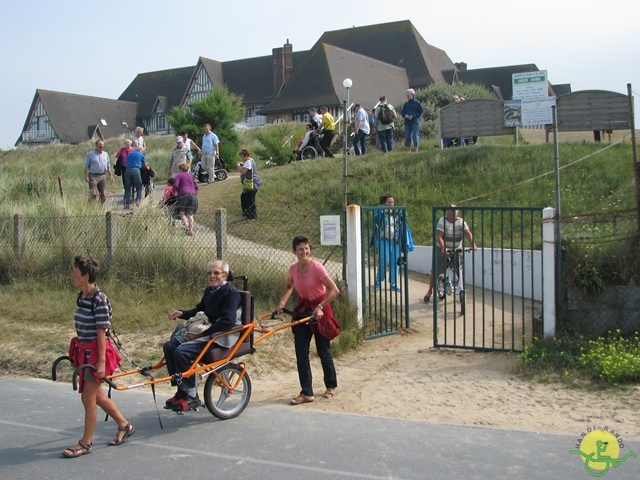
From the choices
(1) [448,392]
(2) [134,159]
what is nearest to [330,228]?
(1) [448,392]

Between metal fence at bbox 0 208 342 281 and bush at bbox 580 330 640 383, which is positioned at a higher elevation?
metal fence at bbox 0 208 342 281

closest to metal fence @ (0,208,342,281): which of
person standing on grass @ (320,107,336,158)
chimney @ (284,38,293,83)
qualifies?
person standing on grass @ (320,107,336,158)

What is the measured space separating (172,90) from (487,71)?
30.3 meters

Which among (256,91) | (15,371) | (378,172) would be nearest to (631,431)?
(15,371)

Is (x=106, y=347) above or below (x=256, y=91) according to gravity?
below

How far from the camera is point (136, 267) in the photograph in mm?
11938

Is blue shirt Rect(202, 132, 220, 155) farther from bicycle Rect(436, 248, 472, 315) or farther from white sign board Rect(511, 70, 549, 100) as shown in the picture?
bicycle Rect(436, 248, 472, 315)

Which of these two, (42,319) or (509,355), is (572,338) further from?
(42,319)

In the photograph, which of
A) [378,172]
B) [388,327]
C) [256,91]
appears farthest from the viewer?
[256,91]

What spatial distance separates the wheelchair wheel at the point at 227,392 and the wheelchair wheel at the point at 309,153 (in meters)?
15.5

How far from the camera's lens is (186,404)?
658cm

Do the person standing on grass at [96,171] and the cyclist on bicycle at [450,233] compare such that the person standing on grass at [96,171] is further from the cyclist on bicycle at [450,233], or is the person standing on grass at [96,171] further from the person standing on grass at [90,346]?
the person standing on grass at [90,346]

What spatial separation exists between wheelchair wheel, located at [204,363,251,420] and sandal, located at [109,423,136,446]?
0.70 m

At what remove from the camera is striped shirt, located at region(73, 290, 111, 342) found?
6.04 meters
